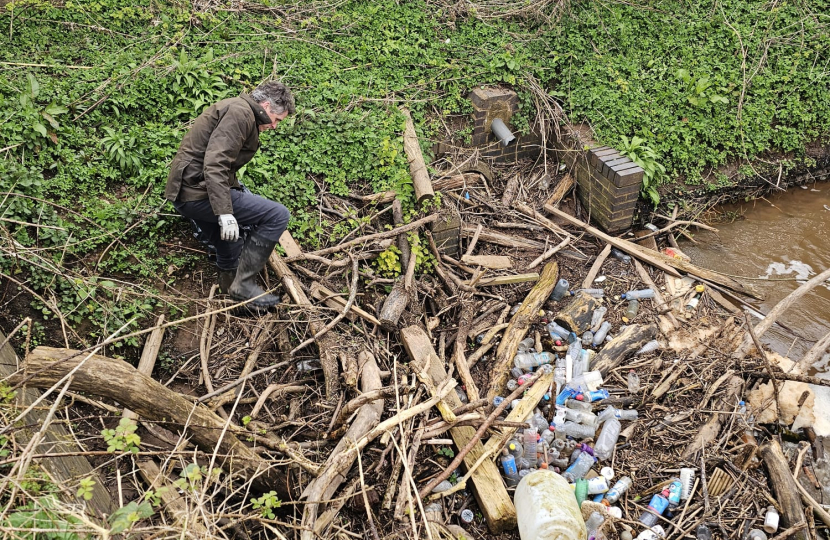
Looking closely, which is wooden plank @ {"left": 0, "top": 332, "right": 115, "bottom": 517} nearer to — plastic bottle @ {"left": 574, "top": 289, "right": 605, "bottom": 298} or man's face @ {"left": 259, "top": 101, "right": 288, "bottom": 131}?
man's face @ {"left": 259, "top": 101, "right": 288, "bottom": 131}

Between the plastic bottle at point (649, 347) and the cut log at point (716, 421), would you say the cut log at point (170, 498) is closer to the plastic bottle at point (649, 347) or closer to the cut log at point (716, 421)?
the cut log at point (716, 421)

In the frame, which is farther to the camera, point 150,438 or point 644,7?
point 644,7

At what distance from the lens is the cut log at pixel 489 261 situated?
19.9 feet

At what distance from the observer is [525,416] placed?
15.1 feet

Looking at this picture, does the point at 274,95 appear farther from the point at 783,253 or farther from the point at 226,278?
the point at 783,253

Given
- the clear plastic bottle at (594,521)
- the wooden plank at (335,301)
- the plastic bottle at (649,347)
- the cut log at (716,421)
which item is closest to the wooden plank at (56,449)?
the wooden plank at (335,301)

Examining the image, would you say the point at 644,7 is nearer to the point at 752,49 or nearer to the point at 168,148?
the point at 752,49

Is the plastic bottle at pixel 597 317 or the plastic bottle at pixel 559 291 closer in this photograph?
the plastic bottle at pixel 597 317

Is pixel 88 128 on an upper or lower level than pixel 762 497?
upper

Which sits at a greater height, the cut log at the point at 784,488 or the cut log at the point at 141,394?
the cut log at the point at 141,394

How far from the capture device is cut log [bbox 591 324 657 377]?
209 inches

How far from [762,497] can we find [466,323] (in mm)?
2715

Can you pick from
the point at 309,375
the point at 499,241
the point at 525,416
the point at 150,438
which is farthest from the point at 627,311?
the point at 150,438

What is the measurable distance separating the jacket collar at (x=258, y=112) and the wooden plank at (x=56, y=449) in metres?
2.28
